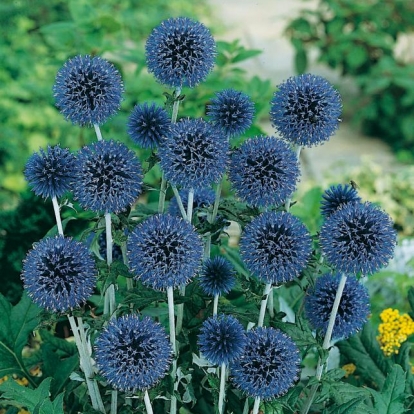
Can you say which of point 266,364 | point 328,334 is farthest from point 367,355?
point 266,364

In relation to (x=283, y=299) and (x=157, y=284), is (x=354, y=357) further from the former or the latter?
(x=157, y=284)

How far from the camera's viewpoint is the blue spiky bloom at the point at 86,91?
1419 mm

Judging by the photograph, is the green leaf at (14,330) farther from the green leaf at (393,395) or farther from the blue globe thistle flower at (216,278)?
the green leaf at (393,395)

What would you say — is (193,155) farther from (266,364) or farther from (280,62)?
(280,62)

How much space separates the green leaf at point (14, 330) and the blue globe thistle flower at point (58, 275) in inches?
18.3

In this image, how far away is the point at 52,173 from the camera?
1.46 metres

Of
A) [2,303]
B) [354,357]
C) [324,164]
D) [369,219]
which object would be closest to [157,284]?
[369,219]

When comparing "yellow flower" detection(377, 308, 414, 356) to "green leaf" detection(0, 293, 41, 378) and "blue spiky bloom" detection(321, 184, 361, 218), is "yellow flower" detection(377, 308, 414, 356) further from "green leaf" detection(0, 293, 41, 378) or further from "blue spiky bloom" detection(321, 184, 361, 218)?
"green leaf" detection(0, 293, 41, 378)

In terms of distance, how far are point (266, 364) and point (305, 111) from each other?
490 millimetres

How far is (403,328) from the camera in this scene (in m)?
2.01

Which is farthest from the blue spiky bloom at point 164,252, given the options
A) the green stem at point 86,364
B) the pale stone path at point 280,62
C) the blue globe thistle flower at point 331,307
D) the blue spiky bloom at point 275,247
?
the pale stone path at point 280,62

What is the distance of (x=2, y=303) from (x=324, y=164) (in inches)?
122

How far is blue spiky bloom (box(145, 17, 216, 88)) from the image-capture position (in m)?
1.43

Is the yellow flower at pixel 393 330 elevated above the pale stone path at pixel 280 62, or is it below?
above
